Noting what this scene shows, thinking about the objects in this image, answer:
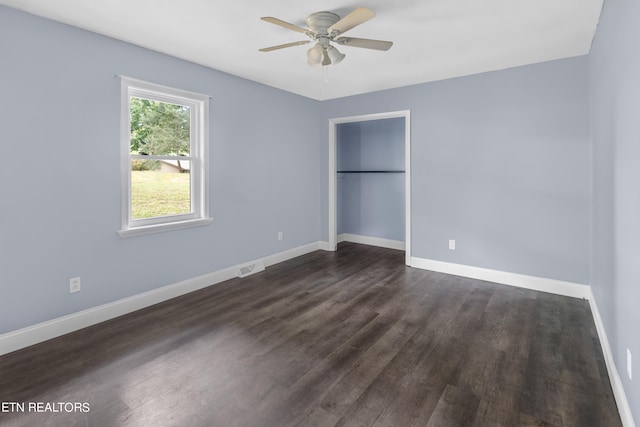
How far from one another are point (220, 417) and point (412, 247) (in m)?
3.51

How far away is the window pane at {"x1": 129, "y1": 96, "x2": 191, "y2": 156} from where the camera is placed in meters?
3.25

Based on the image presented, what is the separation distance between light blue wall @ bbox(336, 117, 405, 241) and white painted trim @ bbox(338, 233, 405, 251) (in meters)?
0.07

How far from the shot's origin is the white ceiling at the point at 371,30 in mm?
2426

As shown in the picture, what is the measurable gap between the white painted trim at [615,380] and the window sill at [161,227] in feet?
12.2

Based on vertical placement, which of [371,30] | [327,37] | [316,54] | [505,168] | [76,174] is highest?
[371,30]

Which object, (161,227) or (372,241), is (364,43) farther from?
(372,241)

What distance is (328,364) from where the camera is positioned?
7.47ft

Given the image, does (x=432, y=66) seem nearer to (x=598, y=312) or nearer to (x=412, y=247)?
(x=412, y=247)

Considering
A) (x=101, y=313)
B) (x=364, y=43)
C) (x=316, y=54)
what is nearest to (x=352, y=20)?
(x=364, y=43)

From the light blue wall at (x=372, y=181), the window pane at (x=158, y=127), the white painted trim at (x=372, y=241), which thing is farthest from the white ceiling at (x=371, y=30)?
the white painted trim at (x=372, y=241)

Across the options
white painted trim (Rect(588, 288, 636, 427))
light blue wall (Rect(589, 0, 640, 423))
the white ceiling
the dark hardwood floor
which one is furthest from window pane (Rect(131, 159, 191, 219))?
white painted trim (Rect(588, 288, 636, 427))

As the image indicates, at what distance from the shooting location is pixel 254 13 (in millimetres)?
2539

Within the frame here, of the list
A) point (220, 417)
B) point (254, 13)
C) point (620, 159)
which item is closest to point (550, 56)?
point (620, 159)

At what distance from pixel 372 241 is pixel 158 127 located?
4144mm
